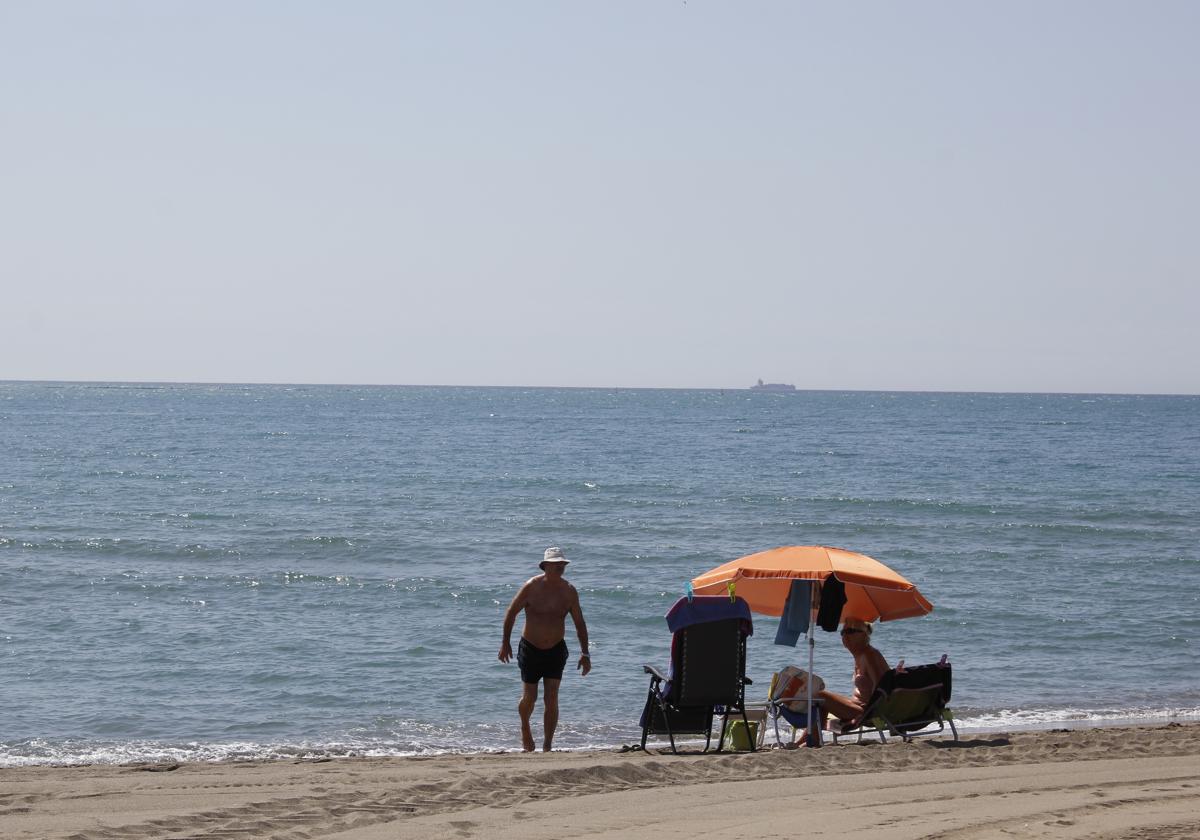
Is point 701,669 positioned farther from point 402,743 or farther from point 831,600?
point 402,743

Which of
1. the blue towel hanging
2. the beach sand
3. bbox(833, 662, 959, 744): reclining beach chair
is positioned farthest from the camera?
the blue towel hanging

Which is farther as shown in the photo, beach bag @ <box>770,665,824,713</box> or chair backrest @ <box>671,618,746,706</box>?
beach bag @ <box>770,665,824,713</box>

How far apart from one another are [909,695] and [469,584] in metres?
10.1

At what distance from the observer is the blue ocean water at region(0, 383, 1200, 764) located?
449 inches

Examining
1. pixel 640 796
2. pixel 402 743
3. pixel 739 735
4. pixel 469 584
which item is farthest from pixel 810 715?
pixel 469 584

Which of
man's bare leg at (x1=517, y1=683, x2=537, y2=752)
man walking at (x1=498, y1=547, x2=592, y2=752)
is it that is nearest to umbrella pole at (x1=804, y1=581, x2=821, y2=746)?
man walking at (x1=498, y1=547, x2=592, y2=752)

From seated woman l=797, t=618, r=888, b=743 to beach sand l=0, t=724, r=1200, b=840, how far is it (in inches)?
33.3

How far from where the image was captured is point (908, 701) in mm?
9352

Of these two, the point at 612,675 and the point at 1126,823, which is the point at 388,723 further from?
the point at 1126,823

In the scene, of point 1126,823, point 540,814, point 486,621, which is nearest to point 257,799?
point 540,814

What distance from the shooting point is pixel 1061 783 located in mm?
7449

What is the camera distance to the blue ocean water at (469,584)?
11.4 m

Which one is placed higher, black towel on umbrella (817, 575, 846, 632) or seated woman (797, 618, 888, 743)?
black towel on umbrella (817, 575, 846, 632)

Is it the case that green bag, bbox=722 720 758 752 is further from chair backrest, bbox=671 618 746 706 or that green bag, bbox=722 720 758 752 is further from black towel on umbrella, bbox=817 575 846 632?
black towel on umbrella, bbox=817 575 846 632
